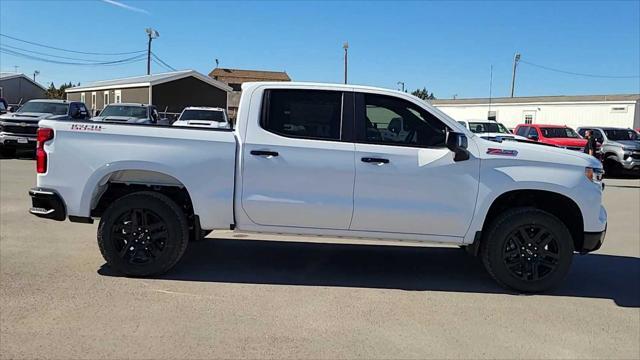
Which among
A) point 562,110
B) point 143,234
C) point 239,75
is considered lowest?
point 143,234

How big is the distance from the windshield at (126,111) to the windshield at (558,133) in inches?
597

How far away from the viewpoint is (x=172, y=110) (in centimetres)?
3959

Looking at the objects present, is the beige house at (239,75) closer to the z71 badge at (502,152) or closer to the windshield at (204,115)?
the windshield at (204,115)

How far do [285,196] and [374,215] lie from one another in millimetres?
887

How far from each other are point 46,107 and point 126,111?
2652 millimetres

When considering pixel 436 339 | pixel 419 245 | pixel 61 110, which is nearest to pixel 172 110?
pixel 61 110

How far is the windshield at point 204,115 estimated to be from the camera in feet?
60.2

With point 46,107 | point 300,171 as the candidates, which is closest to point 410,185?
point 300,171

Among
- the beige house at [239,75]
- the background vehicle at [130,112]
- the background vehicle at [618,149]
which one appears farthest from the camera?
the beige house at [239,75]

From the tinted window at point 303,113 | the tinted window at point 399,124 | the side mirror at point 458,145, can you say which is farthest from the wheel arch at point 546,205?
the tinted window at point 303,113

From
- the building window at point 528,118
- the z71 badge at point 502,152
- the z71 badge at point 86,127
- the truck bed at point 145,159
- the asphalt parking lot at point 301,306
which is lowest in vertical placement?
the asphalt parking lot at point 301,306

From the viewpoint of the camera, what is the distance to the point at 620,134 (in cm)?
2131

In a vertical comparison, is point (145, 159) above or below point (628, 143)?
below

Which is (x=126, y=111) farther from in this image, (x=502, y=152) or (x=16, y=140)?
(x=502, y=152)
